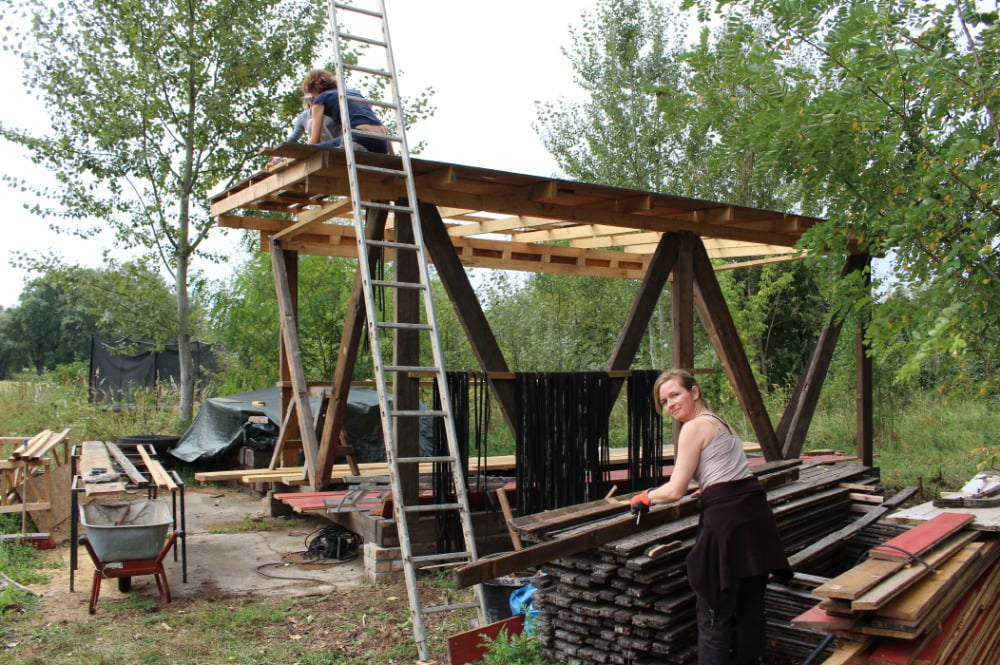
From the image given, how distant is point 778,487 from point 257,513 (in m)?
6.76

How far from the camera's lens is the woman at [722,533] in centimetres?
469

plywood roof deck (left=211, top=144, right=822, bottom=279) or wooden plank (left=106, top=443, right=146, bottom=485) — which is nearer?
plywood roof deck (left=211, top=144, right=822, bottom=279)

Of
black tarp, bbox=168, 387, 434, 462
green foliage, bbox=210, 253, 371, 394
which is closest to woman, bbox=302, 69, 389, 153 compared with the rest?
black tarp, bbox=168, 387, 434, 462

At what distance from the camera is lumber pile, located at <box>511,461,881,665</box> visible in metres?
5.16

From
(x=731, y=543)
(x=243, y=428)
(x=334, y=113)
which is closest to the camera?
(x=731, y=543)

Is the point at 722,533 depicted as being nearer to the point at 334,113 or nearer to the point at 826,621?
the point at 826,621

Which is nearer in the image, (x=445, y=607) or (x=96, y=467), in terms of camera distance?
(x=445, y=607)

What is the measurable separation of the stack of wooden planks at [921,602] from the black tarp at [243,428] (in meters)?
9.11

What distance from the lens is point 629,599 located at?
204 inches

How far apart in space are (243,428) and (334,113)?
721cm

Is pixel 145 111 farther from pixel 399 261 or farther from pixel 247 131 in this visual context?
pixel 399 261

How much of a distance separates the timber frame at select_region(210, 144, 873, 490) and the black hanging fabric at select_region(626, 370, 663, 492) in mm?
257

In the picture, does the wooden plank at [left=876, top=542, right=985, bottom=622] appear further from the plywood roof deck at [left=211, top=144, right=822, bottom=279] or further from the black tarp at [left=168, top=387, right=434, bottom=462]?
the black tarp at [left=168, top=387, right=434, bottom=462]

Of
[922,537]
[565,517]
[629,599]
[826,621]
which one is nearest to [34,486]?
[565,517]
